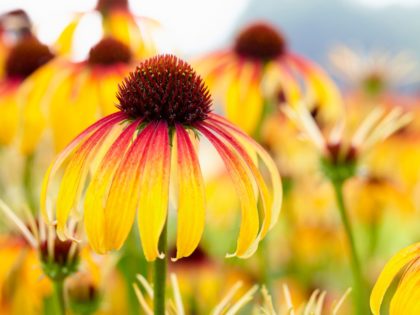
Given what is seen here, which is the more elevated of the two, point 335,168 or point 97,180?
point 97,180

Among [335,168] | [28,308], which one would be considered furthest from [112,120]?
[28,308]

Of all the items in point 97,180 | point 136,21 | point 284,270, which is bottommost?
point 284,270

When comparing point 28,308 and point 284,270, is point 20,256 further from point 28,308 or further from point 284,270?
point 284,270

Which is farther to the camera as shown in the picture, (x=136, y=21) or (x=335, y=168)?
(x=136, y=21)

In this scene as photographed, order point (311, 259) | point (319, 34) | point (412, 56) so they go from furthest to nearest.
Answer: point (319, 34)
point (412, 56)
point (311, 259)

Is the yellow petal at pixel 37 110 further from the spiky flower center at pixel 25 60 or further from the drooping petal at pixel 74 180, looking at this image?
the drooping petal at pixel 74 180

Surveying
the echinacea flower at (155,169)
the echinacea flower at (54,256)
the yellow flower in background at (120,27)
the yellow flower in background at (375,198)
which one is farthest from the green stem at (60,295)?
the yellow flower in background at (375,198)

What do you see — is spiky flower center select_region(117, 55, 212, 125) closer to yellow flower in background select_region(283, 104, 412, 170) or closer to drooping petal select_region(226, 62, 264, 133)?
yellow flower in background select_region(283, 104, 412, 170)

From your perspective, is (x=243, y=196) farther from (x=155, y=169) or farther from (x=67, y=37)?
(x=67, y=37)

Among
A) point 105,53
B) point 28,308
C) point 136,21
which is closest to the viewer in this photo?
point 28,308
